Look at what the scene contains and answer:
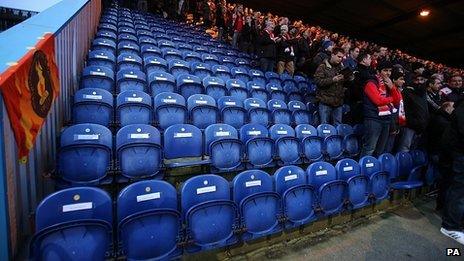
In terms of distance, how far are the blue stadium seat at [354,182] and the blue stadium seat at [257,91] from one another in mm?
2075

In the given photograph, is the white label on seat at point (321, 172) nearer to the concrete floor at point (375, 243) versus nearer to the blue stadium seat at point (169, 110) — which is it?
the concrete floor at point (375, 243)

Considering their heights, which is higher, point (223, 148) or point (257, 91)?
point (257, 91)

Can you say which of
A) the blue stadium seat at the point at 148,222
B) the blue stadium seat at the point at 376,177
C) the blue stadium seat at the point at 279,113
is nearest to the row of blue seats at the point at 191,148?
the blue stadium seat at the point at 279,113

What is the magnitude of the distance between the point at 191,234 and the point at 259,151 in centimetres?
154

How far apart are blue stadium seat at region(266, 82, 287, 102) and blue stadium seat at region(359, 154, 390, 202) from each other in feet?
6.88

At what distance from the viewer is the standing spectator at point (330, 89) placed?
430cm

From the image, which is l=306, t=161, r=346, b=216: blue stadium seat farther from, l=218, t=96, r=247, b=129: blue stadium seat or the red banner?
the red banner

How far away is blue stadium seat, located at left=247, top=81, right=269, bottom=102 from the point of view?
494cm

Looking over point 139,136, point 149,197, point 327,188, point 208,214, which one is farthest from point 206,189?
point 327,188

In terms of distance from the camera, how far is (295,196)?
263 cm

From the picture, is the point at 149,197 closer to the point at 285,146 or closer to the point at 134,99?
the point at 134,99

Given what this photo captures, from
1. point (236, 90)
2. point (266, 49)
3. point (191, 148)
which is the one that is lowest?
point (191, 148)

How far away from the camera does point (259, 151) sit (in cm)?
337

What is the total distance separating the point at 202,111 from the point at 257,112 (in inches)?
35.6
